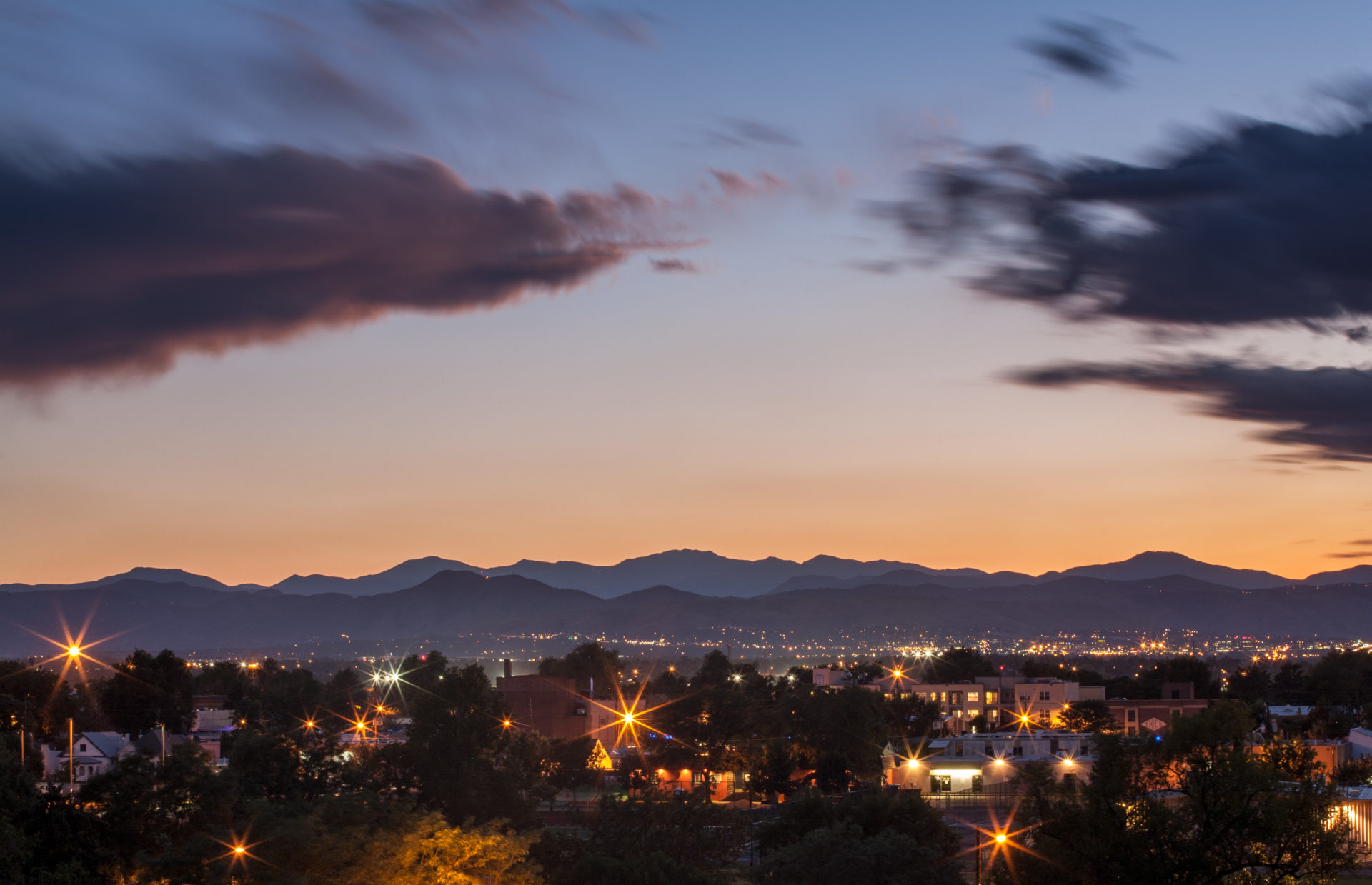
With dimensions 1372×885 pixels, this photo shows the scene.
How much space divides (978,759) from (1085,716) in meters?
38.7

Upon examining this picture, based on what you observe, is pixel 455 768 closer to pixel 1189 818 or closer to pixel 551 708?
pixel 1189 818

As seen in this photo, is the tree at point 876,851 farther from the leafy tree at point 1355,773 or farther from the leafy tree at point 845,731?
the leafy tree at point 845,731

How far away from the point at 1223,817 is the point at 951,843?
57.7 ft

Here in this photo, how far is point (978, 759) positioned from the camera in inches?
2987

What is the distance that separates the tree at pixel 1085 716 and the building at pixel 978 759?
24302mm

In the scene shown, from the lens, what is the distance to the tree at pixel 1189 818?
28.0m

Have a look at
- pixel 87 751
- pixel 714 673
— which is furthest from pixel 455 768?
pixel 714 673

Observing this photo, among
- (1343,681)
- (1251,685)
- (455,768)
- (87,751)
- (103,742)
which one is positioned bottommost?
(1251,685)

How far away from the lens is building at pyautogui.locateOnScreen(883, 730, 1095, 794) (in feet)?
236

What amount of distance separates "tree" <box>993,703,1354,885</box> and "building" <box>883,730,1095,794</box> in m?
37.7

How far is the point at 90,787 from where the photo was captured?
136ft

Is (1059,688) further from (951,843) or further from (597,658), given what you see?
(951,843)

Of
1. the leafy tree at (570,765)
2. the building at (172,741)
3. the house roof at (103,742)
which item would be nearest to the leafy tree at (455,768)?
the building at (172,741)

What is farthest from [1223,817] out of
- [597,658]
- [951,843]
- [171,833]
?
[597,658]
